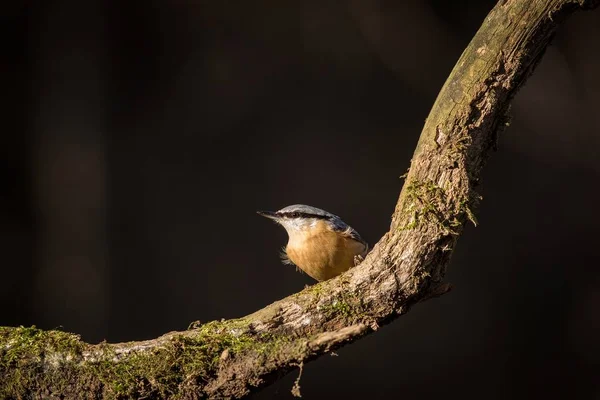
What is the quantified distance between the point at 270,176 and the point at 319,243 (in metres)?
2.89

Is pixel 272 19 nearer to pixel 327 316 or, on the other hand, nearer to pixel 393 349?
pixel 393 349

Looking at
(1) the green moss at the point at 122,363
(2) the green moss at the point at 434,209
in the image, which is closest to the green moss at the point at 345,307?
(1) the green moss at the point at 122,363

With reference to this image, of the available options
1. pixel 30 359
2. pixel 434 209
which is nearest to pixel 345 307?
pixel 434 209

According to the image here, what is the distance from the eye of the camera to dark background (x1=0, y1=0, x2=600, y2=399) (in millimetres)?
6098

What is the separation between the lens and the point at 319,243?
11.2ft

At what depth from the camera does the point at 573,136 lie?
21.3 ft

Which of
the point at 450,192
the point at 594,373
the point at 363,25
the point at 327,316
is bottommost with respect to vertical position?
the point at 594,373

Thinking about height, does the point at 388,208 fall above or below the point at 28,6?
below

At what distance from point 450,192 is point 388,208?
4046 mm

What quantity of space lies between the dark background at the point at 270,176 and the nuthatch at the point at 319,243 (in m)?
2.56

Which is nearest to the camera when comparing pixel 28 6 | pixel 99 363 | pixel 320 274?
pixel 99 363

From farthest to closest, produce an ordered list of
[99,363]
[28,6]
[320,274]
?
[28,6], [320,274], [99,363]

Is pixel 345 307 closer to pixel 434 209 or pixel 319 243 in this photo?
pixel 434 209

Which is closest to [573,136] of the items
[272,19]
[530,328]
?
[530,328]
